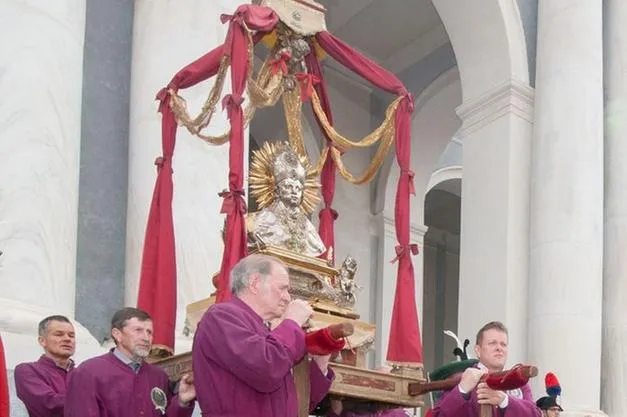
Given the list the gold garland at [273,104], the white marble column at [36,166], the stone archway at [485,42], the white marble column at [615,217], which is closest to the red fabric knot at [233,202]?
the gold garland at [273,104]

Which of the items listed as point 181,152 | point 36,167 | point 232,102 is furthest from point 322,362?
point 181,152

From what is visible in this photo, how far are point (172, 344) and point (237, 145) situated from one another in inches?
44.4

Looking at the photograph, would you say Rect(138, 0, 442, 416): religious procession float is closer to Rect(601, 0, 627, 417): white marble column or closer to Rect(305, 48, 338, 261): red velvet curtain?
Rect(305, 48, 338, 261): red velvet curtain

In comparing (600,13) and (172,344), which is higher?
(600,13)

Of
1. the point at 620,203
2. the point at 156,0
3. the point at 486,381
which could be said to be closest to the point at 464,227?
the point at 620,203

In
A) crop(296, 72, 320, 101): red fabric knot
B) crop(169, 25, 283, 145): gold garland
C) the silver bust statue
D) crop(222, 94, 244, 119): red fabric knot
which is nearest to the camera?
crop(222, 94, 244, 119): red fabric knot

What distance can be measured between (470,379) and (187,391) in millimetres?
1252

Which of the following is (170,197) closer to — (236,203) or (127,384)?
(236,203)

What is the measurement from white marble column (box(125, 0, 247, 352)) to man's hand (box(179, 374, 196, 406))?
2711 millimetres

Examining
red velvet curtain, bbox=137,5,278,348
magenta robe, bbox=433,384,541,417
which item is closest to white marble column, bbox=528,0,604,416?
red velvet curtain, bbox=137,5,278,348

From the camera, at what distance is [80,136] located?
8469 millimetres

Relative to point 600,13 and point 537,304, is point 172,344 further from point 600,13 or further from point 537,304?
point 600,13

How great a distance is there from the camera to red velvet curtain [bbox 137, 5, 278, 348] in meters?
6.20

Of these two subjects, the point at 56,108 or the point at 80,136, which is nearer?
the point at 56,108
